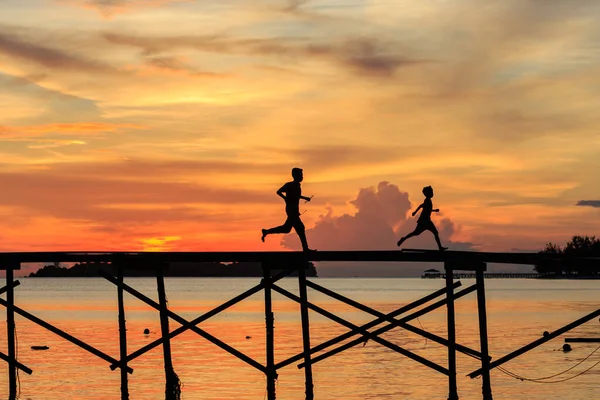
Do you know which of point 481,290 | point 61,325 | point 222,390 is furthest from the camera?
point 61,325

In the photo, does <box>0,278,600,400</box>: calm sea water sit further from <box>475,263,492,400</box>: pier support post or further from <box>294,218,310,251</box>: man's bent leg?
<box>294,218,310,251</box>: man's bent leg

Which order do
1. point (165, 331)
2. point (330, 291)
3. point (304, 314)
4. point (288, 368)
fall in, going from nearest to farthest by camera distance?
1. point (330, 291)
2. point (165, 331)
3. point (304, 314)
4. point (288, 368)

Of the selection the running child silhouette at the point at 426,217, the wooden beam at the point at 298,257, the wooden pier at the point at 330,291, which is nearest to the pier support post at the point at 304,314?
the wooden pier at the point at 330,291

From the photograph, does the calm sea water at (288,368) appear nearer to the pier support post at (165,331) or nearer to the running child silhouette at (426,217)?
the pier support post at (165,331)

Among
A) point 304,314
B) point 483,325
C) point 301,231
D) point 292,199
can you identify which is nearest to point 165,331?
point 304,314

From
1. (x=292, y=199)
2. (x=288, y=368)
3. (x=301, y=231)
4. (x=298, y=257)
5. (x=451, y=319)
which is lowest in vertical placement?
(x=288, y=368)

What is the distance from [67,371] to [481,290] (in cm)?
2876

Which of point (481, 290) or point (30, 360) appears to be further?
point (30, 360)

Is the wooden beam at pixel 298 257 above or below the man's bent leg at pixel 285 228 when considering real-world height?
below

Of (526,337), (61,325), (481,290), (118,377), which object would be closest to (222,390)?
(118,377)

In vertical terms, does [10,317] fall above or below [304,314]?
above

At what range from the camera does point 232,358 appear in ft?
185

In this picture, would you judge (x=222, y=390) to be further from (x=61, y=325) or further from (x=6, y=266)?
(x=61, y=325)

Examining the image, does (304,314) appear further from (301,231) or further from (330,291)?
(301,231)
